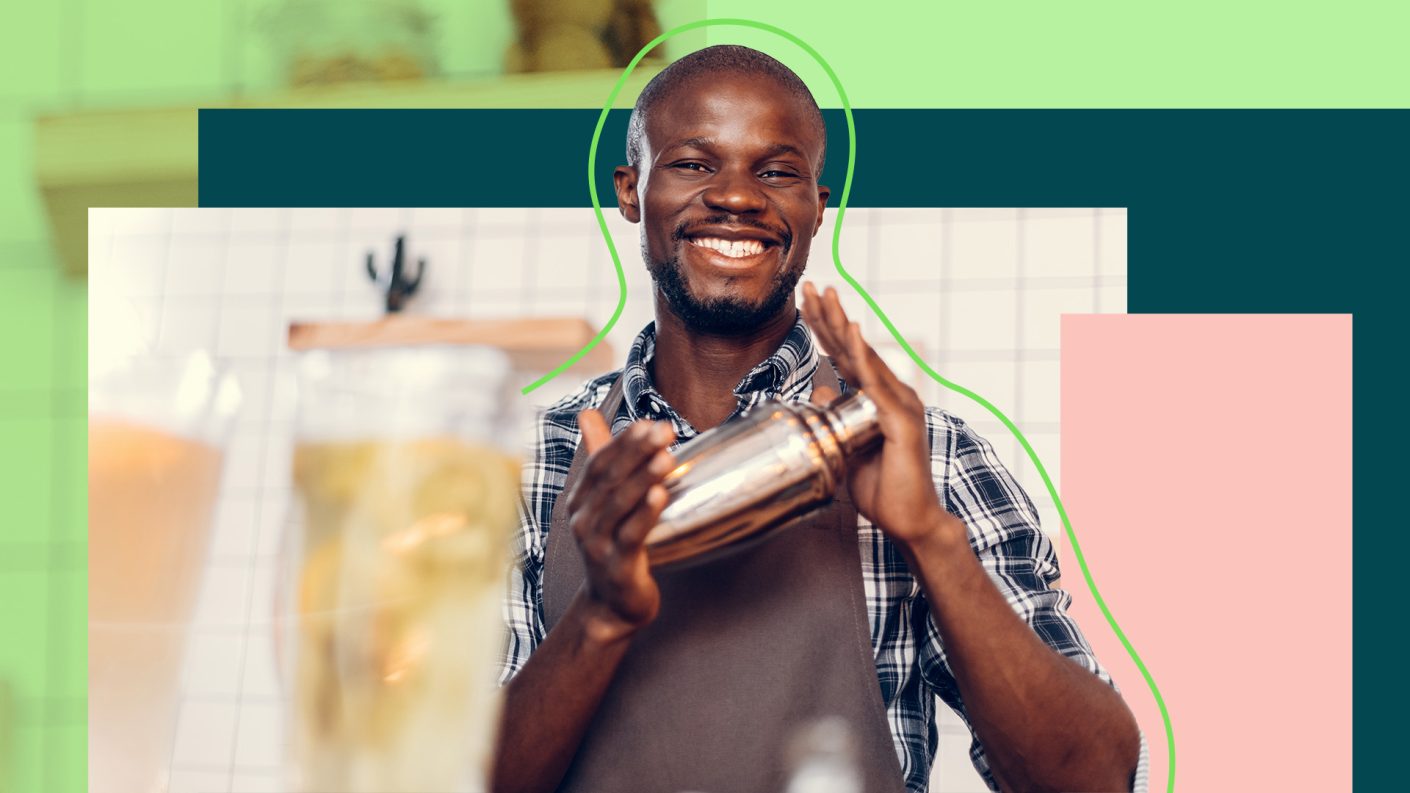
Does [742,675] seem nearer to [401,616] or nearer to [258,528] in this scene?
[401,616]

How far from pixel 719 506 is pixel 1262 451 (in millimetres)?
1062

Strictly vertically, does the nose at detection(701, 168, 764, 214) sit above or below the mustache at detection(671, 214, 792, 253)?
above

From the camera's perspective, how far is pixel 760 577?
96cm

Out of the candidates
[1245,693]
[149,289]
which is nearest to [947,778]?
[1245,693]

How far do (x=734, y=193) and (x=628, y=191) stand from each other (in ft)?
0.53

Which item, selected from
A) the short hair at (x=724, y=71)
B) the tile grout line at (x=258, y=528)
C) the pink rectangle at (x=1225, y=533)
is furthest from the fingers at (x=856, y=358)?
the tile grout line at (x=258, y=528)

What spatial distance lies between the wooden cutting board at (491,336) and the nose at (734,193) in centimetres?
90

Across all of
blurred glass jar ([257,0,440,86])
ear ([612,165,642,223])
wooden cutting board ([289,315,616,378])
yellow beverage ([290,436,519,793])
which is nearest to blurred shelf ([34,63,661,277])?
blurred glass jar ([257,0,440,86])

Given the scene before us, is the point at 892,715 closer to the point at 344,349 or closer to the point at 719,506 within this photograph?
the point at 719,506

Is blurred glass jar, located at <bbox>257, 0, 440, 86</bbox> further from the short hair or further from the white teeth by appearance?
the white teeth

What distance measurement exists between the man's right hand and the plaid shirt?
178 millimetres

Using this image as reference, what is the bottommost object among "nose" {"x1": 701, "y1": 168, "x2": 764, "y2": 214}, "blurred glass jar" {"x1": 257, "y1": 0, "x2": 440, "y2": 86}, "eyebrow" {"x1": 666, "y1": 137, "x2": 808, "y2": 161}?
"nose" {"x1": 701, "y1": 168, "x2": 764, "y2": 214}

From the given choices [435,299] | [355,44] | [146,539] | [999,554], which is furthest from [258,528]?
[999,554]

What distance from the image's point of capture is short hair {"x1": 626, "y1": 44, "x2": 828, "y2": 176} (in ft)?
3.28
